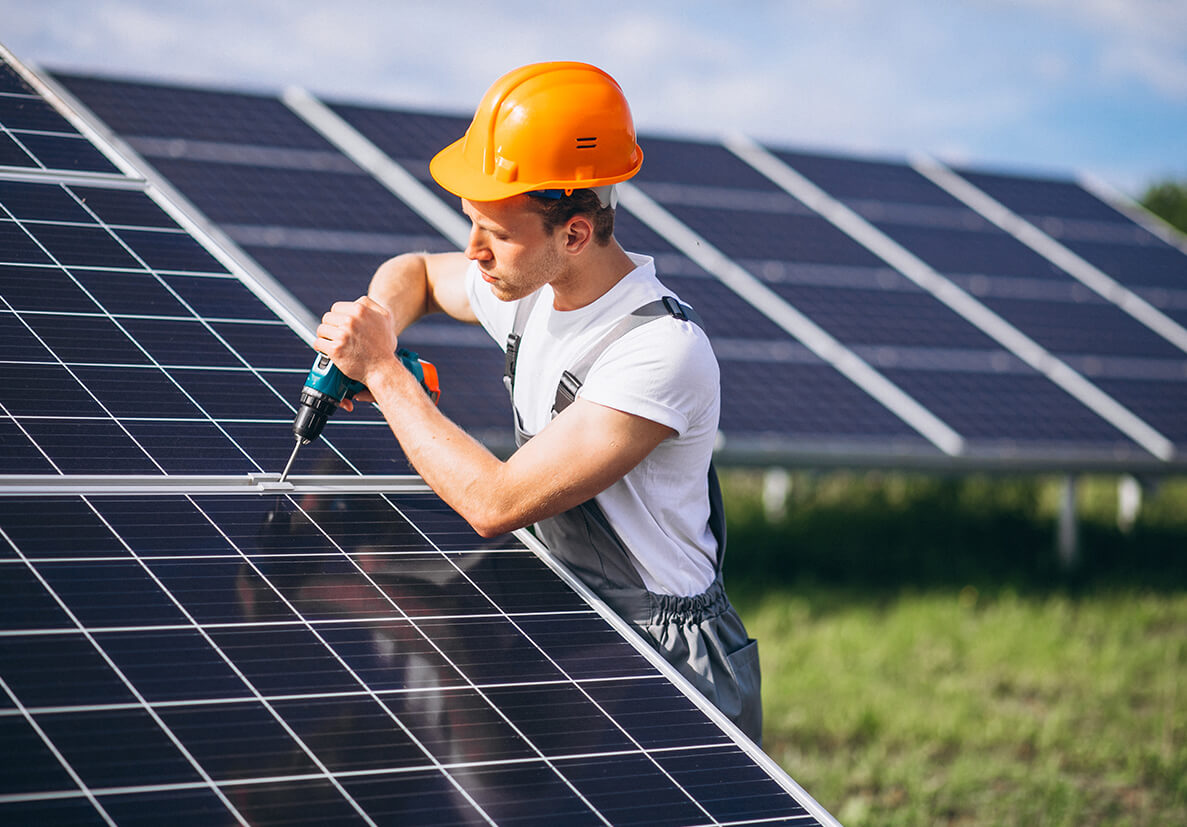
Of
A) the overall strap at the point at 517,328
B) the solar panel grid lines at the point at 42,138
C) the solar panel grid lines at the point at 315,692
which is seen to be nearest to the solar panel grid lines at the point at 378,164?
the solar panel grid lines at the point at 42,138

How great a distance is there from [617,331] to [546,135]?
1.75 feet

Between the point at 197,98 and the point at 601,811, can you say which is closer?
the point at 601,811

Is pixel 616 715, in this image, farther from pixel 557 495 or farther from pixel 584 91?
pixel 584 91

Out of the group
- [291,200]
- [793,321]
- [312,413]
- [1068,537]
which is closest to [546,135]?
[312,413]

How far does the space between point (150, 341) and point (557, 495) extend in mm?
1406

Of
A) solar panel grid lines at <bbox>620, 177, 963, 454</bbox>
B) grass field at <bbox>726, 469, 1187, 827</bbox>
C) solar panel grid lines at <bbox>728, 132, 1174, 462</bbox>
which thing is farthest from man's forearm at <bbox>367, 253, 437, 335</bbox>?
solar panel grid lines at <bbox>728, 132, 1174, 462</bbox>

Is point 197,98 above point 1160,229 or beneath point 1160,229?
above

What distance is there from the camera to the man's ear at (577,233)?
128 inches

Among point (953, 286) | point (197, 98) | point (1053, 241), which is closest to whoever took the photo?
point (197, 98)

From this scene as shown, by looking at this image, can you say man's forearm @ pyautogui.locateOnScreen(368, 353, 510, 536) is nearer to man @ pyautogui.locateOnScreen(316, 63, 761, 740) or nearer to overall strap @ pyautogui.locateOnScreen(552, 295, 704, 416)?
man @ pyautogui.locateOnScreen(316, 63, 761, 740)

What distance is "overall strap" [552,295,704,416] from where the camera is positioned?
10.7 feet

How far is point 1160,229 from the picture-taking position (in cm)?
1393

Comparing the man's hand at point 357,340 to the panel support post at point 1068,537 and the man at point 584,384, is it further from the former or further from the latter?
the panel support post at point 1068,537

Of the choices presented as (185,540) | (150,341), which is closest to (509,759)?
(185,540)
